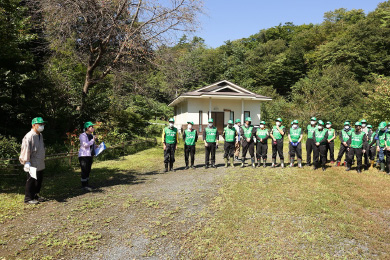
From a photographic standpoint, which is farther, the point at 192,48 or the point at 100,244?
the point at 192,48

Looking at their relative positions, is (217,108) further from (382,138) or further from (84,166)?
(84,166)

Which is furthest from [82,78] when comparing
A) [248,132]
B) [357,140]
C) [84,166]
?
[357,140]

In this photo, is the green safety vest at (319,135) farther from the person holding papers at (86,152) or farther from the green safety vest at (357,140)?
the person holding papers at (86,152)

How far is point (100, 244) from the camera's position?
4.07 metres

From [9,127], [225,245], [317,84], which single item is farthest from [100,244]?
[317,84]

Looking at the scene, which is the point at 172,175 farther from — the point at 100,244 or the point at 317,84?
the point at 317,84

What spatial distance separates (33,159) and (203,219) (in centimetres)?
392

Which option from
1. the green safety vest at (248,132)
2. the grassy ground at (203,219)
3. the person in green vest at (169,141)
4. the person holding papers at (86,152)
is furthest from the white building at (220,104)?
the person holding papers at (86,152)

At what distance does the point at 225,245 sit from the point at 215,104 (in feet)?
67.4

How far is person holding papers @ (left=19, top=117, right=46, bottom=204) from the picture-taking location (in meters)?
5.75

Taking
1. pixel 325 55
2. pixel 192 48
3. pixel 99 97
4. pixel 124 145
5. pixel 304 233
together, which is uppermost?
pixel 325 55

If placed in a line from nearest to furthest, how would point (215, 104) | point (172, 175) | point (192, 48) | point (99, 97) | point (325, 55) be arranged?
point (172, 175) < point (192, 48) < point (99, 97) < point (215, 104) < point (325, 55)

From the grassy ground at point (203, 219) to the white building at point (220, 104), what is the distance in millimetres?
14801

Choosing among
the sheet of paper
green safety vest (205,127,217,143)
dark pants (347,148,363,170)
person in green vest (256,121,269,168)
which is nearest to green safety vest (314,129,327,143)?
dark pants (347,148,363,170)
